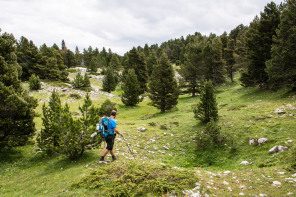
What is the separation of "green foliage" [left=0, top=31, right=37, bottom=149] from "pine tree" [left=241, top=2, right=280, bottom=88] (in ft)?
96.8

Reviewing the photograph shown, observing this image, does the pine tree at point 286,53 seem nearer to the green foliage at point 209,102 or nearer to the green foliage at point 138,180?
the green foliage at point 209,102

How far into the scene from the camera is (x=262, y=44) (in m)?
26.1

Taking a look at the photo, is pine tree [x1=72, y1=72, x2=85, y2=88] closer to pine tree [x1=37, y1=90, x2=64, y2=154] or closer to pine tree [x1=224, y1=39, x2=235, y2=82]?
pine tree [x1=37, y1=90, x2=64, y2=154]

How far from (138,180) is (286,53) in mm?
21245

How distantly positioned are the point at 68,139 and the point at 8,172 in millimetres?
4571

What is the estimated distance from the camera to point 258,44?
2619 centimetres

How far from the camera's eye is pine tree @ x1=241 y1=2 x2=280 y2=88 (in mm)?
25078

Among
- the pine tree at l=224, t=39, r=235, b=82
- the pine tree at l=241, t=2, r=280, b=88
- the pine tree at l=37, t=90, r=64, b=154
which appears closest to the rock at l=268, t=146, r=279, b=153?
the pine tree at l=37, t=90, r=64, b=154

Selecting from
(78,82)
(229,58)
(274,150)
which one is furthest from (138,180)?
(229,58)

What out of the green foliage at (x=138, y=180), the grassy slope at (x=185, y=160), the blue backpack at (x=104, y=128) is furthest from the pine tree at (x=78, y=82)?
the green foliage at (x=138, y=180)

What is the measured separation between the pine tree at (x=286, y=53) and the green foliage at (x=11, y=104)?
24785mm

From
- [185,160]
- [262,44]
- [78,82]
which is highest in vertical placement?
[262,44]

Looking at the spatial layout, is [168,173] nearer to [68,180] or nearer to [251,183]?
[251,183]

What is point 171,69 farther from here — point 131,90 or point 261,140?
point 261,140
